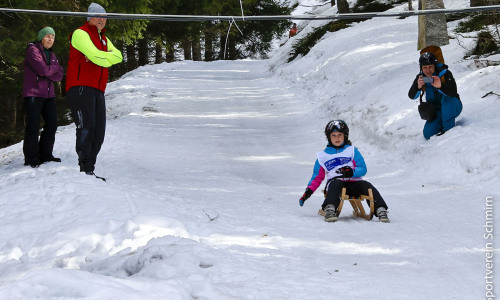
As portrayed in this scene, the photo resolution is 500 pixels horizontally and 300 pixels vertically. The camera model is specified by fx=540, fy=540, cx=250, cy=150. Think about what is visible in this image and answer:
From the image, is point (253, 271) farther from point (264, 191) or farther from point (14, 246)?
point (264, 191)

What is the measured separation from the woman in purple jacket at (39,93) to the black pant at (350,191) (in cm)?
469

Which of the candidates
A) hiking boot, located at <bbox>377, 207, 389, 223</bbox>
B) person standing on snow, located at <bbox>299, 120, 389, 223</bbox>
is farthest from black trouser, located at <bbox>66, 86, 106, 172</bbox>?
hiking boot, located at <bbox>377, 207, 389, 223</bbox>

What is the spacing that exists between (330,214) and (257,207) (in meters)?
1.11

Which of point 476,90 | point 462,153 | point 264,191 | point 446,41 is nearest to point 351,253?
point 264,191

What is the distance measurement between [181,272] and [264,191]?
392cm

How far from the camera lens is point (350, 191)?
6008 millimetres

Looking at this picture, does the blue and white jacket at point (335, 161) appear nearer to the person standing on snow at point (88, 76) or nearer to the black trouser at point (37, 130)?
the person standing on snow at point (88, 76)

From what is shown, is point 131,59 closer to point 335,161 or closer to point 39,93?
point 39,93

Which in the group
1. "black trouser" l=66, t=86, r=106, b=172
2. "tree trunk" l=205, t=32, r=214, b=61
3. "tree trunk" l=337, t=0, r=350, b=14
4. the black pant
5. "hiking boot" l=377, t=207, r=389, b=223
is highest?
"tree trunk" l=337, t=0, r=350, b=14

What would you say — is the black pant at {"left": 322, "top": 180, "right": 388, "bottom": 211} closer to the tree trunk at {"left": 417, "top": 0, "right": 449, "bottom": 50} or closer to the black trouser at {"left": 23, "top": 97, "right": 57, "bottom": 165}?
the black trouser at {"left": 23, "top": 97, "right": 57, "bottom": 165}

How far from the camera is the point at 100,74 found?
289 inches

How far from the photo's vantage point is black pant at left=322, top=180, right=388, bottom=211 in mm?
5788

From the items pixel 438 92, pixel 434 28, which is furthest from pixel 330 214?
pixel 434 28

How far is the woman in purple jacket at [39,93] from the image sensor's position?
808cm
